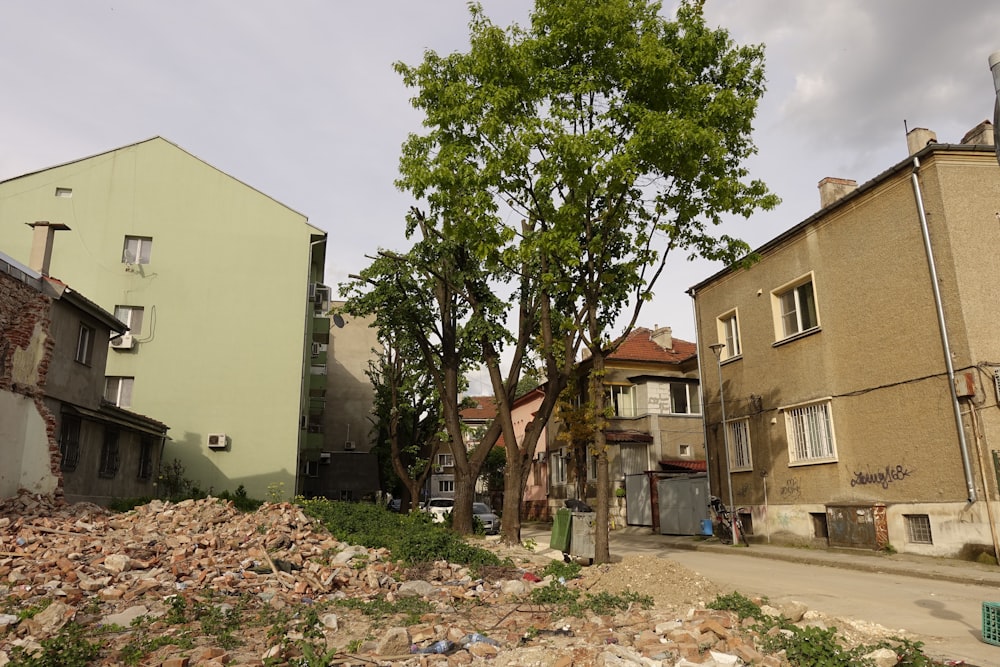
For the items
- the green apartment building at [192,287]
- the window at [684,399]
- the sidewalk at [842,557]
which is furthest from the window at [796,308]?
the green apartment building at [192,287]

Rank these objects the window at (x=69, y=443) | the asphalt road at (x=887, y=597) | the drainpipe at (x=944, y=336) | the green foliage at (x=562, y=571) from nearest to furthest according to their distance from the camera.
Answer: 1. the asphalt road at (x=887, y=597)
2. the green foliage at (x=562, y=571)
3. the drainpipe at (x=944, y=336)
4. the window at (x=69, y=443)

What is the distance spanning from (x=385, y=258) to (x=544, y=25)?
27.8ft

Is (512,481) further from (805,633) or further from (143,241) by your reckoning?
(143,241)

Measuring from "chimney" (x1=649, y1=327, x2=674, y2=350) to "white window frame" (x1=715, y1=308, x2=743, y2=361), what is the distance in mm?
14572

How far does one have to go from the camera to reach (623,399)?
3425 centimetres

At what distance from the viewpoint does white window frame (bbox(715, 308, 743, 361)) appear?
2203 centimetres

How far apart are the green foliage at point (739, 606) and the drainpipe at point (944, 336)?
768 centimetres

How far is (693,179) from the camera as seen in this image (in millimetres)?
13781

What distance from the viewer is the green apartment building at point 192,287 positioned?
25203 mm

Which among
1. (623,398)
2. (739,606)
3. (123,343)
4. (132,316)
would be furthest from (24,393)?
(623,398)

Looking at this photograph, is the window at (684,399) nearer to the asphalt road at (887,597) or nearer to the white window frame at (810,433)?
the white window frame at (810,433)

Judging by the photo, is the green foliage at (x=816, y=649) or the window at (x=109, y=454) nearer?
the green foliage at (x=816, y=649)

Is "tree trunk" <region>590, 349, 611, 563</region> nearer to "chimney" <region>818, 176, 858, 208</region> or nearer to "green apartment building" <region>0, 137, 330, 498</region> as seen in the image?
"chimney" <region>818, 176, 858, 208</region>

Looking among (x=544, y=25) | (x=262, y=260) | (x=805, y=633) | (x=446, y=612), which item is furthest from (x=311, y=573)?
(x=262, y=260)
